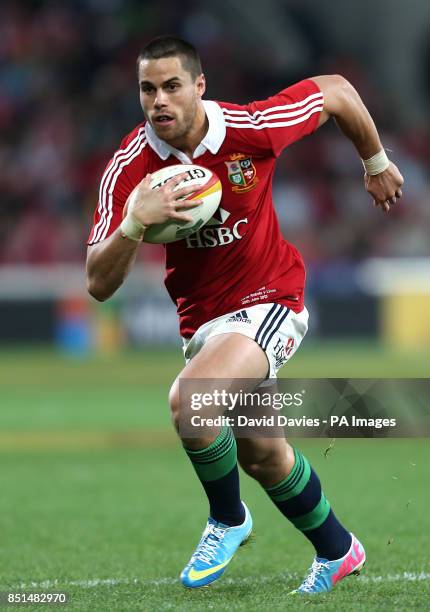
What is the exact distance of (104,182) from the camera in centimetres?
512

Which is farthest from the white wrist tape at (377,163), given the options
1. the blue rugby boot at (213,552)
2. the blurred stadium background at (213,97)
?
the blurred stadium background at (213,97)

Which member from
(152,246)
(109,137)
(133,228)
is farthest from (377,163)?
(109,137)

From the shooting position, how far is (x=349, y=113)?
549 cm

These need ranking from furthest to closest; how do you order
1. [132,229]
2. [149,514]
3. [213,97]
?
[213,97] → [149,514] → [132,229]

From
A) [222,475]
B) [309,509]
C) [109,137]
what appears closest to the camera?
[222,475]

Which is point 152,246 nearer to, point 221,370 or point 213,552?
point 213,552

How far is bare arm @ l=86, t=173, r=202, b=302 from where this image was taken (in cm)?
473

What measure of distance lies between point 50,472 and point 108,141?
12.5 metres

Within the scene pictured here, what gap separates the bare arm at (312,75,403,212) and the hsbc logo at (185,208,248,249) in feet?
2.02

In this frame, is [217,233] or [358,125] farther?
[358,125]

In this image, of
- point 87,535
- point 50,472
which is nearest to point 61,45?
point 50,472

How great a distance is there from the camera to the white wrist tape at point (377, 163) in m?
5.64

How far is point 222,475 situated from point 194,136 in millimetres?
1422

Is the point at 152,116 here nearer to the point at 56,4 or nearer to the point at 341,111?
the point at 341,111
